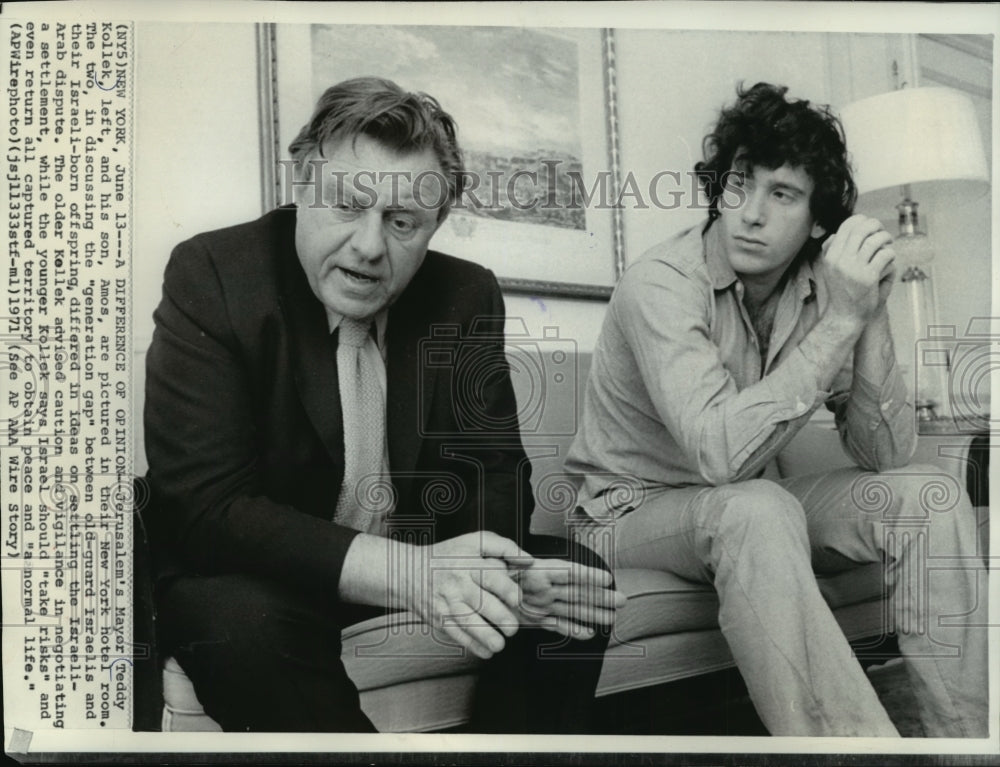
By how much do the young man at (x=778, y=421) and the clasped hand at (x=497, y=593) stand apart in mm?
82

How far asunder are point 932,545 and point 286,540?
3.59ft

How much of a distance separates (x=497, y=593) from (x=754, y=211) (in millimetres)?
783

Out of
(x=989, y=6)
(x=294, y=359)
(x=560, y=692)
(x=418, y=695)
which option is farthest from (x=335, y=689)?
(x=989, y=6)

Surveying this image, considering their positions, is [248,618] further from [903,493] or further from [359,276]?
[903,493]

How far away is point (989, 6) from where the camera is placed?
181cm

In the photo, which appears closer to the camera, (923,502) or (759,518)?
(759,518)

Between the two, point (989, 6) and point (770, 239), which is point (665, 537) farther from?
point (989, 6)

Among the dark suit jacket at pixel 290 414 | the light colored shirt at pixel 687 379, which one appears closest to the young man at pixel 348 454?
the dark suit jacket at pixel 290 414

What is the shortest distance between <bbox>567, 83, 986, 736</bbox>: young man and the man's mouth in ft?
1.31

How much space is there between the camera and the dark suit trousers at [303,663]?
1.64m

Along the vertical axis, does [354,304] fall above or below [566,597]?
above

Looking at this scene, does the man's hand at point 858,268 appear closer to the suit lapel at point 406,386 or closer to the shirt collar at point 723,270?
the shirt collar at point 723,270

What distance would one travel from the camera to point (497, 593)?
169 cm

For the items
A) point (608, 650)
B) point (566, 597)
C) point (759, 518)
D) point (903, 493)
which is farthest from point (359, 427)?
point (903, 493)
